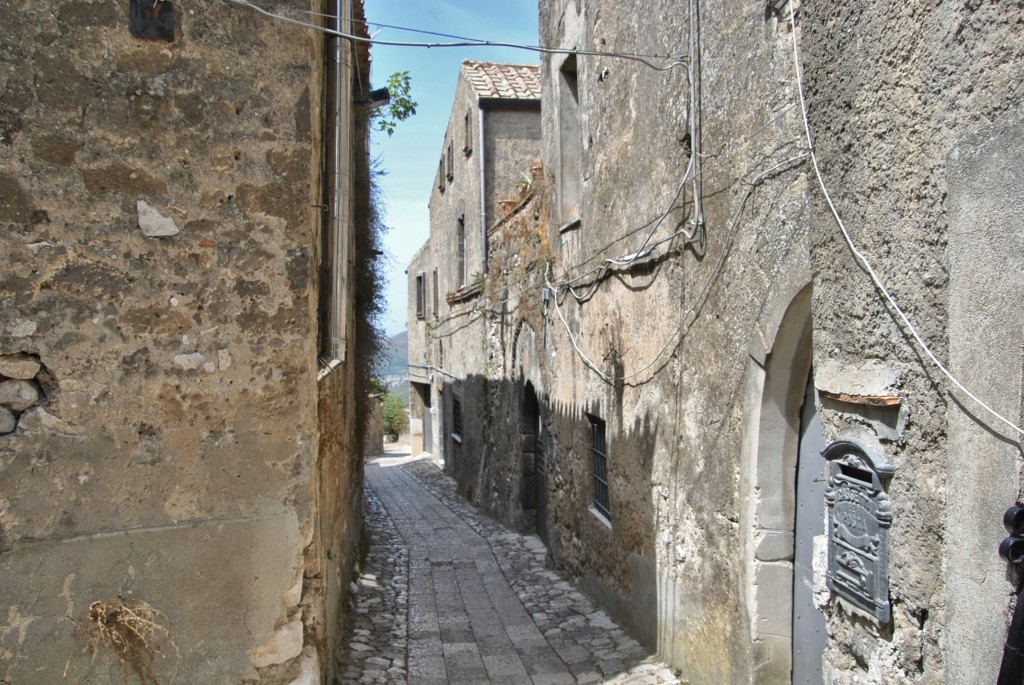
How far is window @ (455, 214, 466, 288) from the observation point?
17.4 meters

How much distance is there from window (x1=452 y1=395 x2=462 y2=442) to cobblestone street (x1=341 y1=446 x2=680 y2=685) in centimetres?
572

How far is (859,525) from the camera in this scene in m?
2.69

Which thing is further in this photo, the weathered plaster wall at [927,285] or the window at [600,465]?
the window at [600,465]

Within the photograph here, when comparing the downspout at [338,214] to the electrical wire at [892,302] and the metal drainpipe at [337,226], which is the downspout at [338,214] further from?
the electrical wire at [892,302]

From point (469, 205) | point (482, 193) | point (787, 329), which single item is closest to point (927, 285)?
point (787, 329)

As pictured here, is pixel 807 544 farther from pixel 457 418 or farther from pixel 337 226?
pixel 457 418

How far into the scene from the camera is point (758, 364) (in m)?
4.28

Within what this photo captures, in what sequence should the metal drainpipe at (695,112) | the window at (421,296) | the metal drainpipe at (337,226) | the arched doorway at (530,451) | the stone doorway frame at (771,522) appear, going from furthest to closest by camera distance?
the window at (421,296) → the arched doorway at (530,451) → the metal drainpipe at (695,112) → the metal drainpipe at (337,226) → the stone doorway frame at (771,522)

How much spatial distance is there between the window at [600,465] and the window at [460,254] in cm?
992

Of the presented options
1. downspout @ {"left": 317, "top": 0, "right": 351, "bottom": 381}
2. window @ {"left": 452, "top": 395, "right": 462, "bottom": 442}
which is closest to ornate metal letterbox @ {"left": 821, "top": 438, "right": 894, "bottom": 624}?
downspout @ {"left": 317, "top": 0, "right": 351, "bottom": 381}

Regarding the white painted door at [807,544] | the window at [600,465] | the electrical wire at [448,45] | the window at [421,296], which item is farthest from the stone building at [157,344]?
the window at [421,296]

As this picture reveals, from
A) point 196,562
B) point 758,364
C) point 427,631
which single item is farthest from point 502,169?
point 196,562

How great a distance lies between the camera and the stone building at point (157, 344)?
312 centimetres

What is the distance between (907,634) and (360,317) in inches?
259
